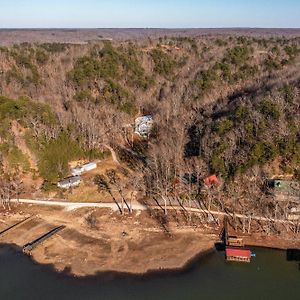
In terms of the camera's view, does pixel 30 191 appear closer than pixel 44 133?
Yes

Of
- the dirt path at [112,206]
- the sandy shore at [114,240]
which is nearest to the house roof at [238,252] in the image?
the sandy shore at [114,240]

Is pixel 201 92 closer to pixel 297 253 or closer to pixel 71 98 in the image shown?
pixel 71 98

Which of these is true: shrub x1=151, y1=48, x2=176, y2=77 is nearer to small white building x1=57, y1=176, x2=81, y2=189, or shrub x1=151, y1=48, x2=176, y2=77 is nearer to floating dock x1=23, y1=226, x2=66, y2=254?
small white building x1=57, y1=176, x2=81, y2=189

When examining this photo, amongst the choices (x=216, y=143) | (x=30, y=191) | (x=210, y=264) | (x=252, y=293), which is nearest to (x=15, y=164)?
(x=30, y=191)

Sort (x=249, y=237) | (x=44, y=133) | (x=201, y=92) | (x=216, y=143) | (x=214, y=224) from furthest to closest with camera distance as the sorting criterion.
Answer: (x=201, y=92) → (x=44, y=133) → (x=216, y=143) → (x=214, y=224) → (x=249, y=237)

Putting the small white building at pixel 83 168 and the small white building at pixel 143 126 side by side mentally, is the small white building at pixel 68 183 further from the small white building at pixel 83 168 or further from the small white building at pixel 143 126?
the small white building at pixel 143 126

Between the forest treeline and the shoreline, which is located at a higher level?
the forest treeline

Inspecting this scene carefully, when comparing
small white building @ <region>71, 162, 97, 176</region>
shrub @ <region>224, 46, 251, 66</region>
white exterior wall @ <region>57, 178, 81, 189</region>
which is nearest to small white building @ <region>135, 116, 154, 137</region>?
small white building @ <region>71, 162, 97, 176</region>
